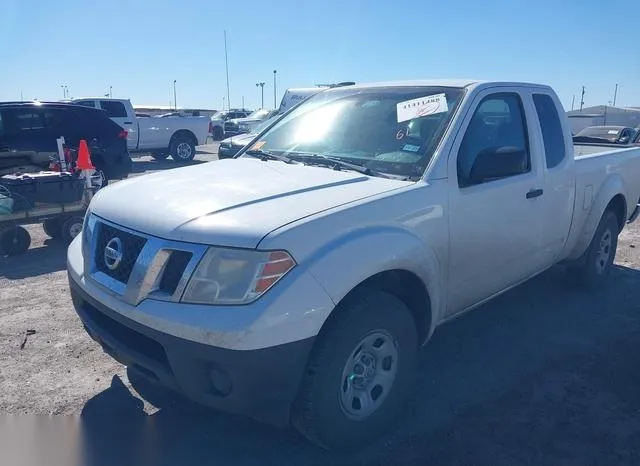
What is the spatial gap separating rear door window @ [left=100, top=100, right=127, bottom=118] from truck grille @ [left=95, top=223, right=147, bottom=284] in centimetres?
1450

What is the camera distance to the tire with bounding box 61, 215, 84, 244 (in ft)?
23.7

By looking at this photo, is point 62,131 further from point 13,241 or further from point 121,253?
point 121,253

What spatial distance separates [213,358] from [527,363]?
8.35 ft

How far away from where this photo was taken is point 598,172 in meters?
5.02

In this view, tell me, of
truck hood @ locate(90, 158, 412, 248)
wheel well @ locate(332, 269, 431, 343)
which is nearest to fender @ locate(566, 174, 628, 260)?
wheel well @ locate(332, 269, 431, 343)

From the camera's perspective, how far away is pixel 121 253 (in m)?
2.78

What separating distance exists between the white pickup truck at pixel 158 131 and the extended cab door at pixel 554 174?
46.9ft

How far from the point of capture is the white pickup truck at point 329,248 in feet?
8.01

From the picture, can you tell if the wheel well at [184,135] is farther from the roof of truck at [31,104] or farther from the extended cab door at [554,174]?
the extended cab door at [554,174]

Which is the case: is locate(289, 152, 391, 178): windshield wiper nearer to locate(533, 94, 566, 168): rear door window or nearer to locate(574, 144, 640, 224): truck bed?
locate(533, 94, 566, 168): rear door window

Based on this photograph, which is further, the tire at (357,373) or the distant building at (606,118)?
the distant building at (606,118)

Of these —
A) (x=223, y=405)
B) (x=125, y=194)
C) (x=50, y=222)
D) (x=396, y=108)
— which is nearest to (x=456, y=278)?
(x=396, y=108)

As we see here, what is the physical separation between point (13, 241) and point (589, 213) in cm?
632

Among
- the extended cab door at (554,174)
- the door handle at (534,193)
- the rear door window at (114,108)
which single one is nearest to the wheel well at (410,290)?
the door handle at (534,193)
